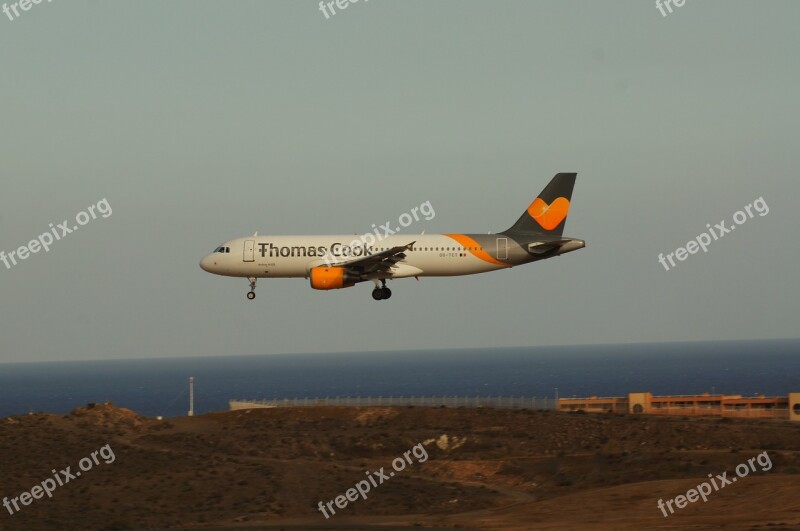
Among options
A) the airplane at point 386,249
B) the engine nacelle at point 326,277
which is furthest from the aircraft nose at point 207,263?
the engine nacelle at point 326,277

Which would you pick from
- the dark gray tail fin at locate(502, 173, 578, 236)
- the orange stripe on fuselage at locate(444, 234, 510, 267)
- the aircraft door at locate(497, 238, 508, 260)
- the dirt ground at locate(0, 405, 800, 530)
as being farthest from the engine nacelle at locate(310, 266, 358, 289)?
the dark gray tail fin at locate(502, 173, 578, 236)

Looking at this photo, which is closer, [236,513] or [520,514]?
[520,514]

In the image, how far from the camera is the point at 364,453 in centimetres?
6097

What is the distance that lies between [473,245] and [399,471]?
17410 mm

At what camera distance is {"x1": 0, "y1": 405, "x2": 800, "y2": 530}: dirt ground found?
140 feet

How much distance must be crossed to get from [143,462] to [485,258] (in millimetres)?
25314

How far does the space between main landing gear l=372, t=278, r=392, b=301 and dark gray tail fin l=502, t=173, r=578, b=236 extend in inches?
347

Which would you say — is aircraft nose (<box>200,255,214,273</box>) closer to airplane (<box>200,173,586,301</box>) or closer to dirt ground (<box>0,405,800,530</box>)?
airplane (<box>200,173,586,301</box>)

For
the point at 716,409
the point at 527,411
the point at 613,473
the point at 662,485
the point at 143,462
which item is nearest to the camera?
the point at 662,485

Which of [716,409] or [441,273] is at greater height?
[441,273]

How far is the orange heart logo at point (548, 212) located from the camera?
7075 centimetres

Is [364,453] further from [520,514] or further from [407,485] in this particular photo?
[520,514]

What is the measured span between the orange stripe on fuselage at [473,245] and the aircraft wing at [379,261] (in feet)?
10.9

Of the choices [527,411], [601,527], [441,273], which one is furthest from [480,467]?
[601,527]
